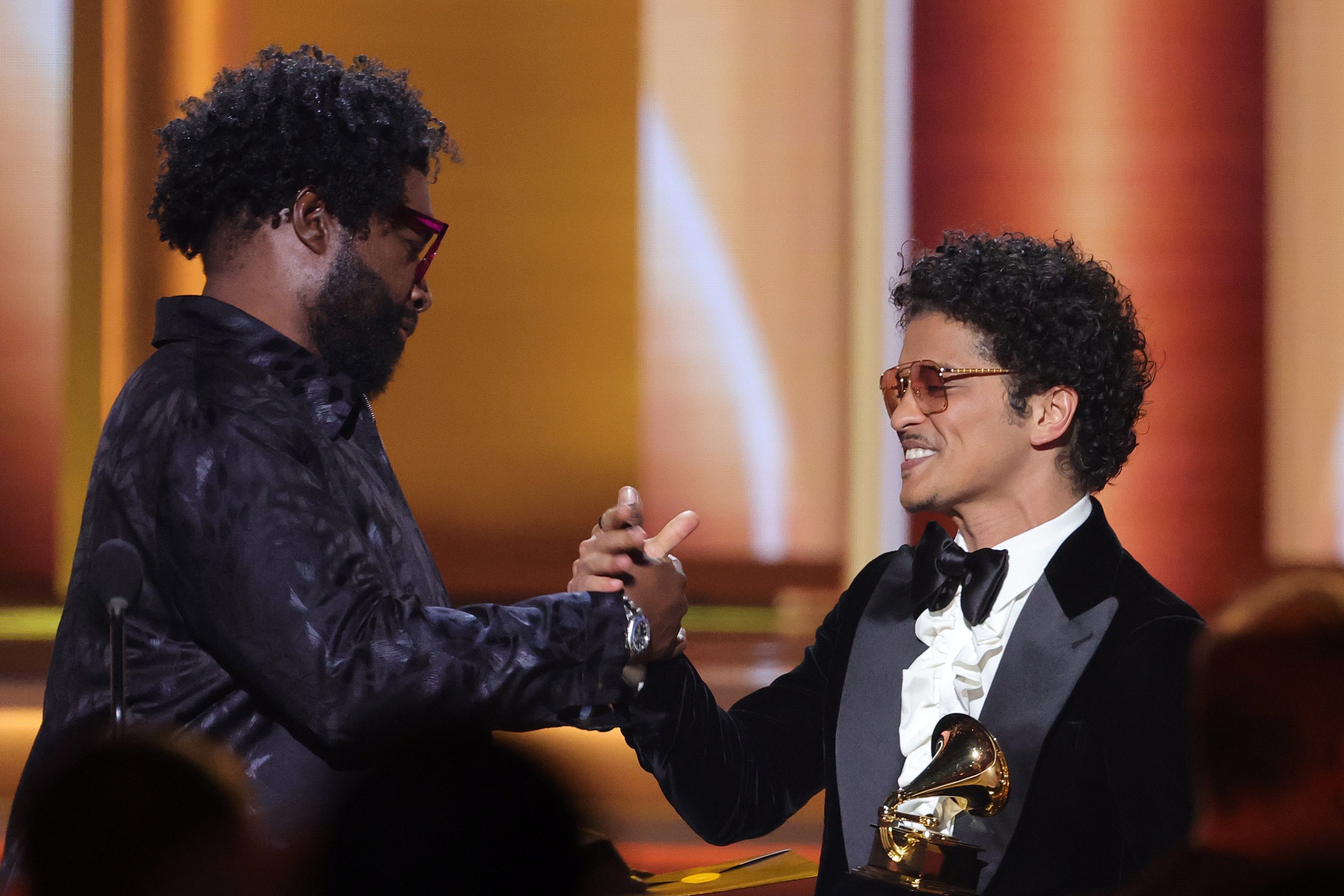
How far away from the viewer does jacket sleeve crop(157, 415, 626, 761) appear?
5.65 feet

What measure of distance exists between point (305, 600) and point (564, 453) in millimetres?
2660

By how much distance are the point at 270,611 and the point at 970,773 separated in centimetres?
95

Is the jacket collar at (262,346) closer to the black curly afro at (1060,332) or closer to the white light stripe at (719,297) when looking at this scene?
the black curly afro at (1060,332)

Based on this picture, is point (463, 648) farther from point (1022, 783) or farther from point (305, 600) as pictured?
point (1022, 783)

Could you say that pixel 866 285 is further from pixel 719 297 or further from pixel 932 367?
pixel 932 367

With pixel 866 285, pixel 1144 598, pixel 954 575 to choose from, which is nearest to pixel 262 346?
pixel 954 575

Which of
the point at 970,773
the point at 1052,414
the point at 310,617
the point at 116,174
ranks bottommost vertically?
the point at 970,773

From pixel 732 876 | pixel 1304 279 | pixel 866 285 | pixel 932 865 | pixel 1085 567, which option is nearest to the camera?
pixel 932 865

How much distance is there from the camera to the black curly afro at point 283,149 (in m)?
2.08

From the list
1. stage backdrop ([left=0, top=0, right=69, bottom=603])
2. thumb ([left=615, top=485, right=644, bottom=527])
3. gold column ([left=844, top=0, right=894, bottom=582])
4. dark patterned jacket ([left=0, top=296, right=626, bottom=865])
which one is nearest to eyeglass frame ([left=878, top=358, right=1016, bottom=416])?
thumb ([left=615, top=485, right=644, bottom=527])

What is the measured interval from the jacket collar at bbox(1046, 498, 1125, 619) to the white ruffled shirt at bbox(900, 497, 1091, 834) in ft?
0.08

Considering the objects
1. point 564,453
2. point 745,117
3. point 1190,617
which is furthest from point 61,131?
point 1190,617

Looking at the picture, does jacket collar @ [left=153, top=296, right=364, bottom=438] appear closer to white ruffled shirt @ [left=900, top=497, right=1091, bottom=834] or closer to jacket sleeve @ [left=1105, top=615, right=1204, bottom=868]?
white ruffled shirt @ [left=900, top=497, right=1091, bottom=834]

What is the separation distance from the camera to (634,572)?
6.73ft
